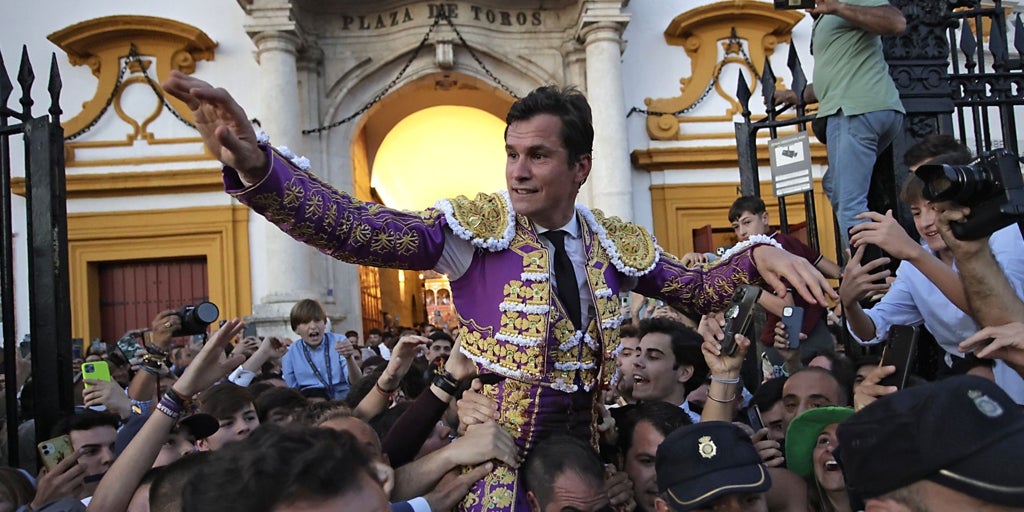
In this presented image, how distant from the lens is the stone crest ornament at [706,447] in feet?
8.48

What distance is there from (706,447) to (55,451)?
270cm

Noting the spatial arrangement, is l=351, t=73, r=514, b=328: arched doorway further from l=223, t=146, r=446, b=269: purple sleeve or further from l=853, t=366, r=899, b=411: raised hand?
l=853, t=366, r=899, b=411: raised hand

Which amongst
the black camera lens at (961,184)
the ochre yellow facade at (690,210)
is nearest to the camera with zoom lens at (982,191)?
the black camera lens at (961,184)

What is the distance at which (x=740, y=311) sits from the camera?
2.66 metres

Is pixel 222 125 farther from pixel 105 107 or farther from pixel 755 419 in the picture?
pixel 105 107

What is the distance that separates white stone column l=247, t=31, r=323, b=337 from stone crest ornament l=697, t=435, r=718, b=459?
428 inches

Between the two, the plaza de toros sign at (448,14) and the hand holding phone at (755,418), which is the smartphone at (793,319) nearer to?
the hand holding phone at (755,418)

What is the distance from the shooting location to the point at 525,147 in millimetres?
2604

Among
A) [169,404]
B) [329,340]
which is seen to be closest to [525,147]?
[169,404]

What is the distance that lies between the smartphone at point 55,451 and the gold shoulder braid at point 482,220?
216 centimetres

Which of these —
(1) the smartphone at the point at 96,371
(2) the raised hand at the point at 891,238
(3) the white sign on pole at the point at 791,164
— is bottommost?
(1) the smartphone at the point at 96,371

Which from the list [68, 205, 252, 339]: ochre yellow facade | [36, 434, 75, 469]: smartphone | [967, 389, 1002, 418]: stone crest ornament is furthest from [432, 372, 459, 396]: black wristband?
[68, 205, 252, 339]: ochre yellow facade

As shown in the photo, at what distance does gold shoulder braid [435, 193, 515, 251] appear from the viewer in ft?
8.46

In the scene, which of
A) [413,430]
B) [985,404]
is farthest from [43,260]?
[985,404]
